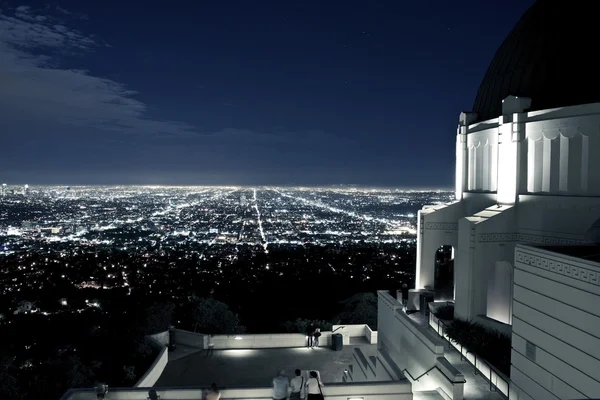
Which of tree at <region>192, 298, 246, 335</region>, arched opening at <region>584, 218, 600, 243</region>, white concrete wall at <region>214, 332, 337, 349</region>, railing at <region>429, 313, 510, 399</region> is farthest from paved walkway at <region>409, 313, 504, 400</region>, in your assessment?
tree at <region>192, 298, 246, 335</region>

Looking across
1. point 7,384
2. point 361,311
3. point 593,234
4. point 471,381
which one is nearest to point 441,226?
point 593,234

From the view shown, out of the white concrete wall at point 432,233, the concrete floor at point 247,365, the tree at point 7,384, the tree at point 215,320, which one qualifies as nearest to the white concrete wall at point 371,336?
the concrete floor at point 247,365

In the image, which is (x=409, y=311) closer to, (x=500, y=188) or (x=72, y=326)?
(x=500, y=188)

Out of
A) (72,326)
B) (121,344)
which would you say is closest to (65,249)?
(72,326)

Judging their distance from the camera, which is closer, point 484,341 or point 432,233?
point 484,341

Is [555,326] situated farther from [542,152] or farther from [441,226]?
[441,226]
